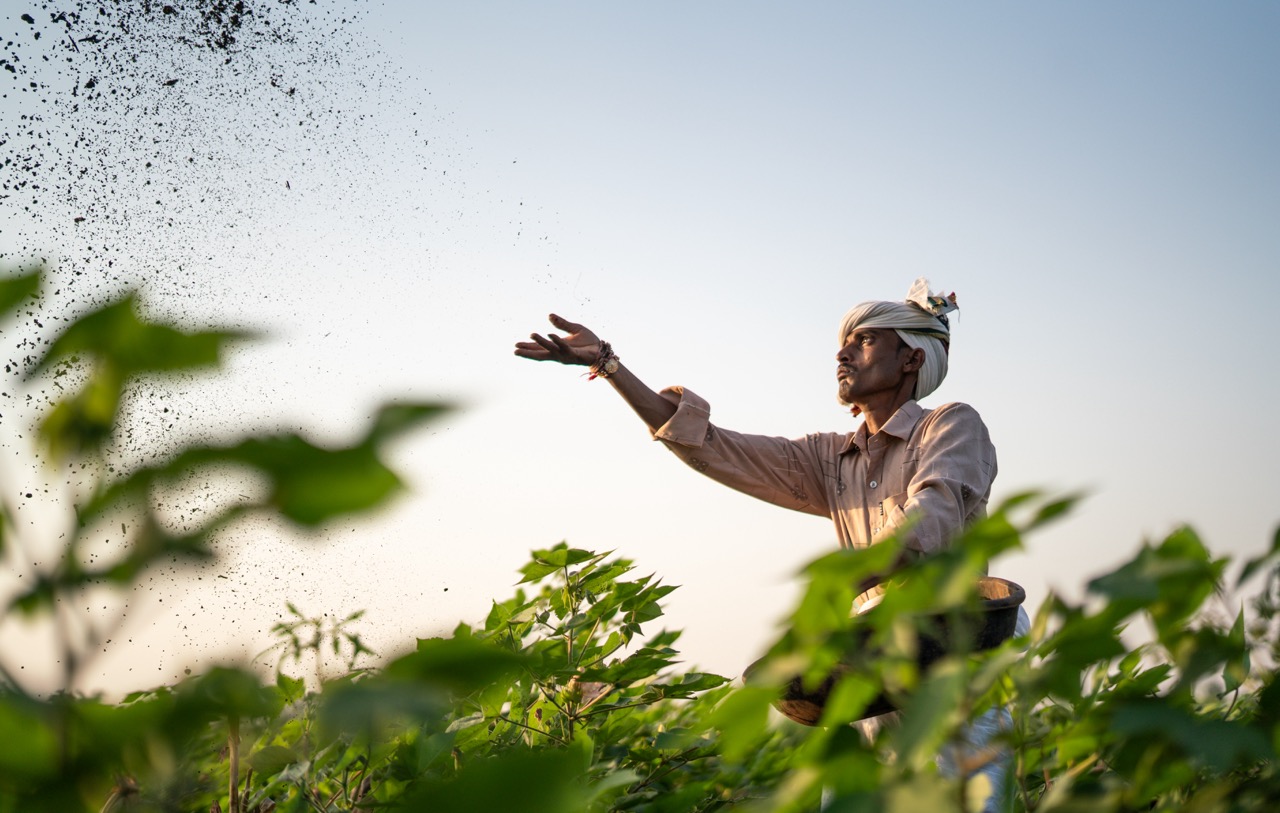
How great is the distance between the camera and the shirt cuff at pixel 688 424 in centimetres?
371

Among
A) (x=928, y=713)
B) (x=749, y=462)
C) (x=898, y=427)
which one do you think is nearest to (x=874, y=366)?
(x=898, y=427)

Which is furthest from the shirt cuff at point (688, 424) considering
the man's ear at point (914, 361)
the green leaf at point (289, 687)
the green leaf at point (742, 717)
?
the green leaf at point (742, 717)

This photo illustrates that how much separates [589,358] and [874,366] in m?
0.96

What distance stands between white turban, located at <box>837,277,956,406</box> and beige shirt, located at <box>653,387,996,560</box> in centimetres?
22

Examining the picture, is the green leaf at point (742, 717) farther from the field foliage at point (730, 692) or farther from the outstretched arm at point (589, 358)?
the outstretched arm at point (589, 358)

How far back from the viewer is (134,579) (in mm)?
372

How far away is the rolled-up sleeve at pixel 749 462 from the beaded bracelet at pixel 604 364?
0.82ft

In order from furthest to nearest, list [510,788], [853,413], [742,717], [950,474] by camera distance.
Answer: [853,413], [950,474], [742,717], [510,788]

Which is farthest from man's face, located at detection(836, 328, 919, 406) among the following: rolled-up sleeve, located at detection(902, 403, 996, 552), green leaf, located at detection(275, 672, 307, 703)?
green leaf, located at detection(275, 672, 307, 703)

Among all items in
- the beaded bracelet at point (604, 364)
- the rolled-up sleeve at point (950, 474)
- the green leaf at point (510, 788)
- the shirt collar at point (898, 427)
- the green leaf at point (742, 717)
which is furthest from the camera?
the beaded bracelet at point (604, 364)

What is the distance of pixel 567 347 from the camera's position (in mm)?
3611

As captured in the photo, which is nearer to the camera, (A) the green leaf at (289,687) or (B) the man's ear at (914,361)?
(A) the green leaf at (289,687)

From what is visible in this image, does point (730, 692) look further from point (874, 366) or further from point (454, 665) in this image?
point (874, 366)

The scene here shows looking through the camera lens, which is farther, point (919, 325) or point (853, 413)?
point (853, 413)
